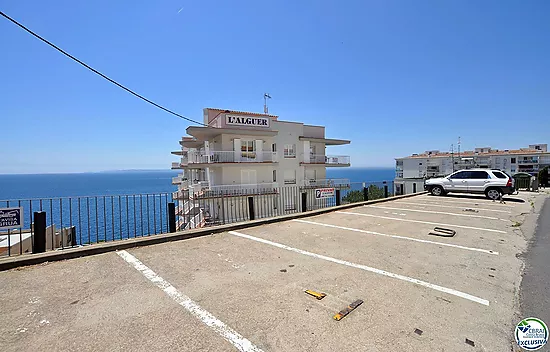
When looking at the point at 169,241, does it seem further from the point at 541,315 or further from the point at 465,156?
the point at 465,156

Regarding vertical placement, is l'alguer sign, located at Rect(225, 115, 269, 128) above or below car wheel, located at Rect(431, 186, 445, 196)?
above

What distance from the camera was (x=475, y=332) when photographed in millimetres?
2406

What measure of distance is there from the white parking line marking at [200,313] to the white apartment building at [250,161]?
17231mm

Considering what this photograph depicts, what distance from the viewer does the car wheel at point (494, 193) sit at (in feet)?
42.8

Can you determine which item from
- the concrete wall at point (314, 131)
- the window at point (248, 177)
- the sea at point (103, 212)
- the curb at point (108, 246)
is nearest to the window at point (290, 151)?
the concrete wall at point (314, 131)

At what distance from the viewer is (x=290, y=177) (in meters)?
28.8

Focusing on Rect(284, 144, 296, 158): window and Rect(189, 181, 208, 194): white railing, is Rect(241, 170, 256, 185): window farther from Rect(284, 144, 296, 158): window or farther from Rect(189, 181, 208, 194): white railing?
Rect(284, 144, 296, 158): window

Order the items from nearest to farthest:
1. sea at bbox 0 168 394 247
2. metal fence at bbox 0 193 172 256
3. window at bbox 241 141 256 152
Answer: metal fence at bbox 0 193 172 256, sea at bbox 0 168 394 247, window at bbox 241 141 256 152

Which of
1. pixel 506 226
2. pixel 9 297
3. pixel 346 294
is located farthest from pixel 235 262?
pixel 506 226

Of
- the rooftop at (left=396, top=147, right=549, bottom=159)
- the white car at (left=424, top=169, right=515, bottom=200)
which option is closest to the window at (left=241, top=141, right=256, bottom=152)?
the white car at (left=424, top=169, right=515, bottom=200)

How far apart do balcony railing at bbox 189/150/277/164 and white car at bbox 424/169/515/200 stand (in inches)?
605

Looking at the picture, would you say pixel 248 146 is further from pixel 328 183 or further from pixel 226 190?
pixel 328 183

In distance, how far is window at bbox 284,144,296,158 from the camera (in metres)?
28.5

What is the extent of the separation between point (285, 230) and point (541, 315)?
15.1 ft
